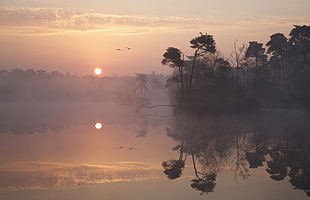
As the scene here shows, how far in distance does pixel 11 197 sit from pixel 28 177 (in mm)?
2918

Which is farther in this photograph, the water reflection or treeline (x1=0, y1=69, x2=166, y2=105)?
treeline (x1=0, y1=69, x2=166, y2=105)

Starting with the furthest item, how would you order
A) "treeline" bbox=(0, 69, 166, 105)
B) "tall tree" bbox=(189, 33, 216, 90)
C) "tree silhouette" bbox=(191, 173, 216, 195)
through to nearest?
"treeline" bbox=(0, 69, 166, 105), "tall tree" bbox=(189, 33, 216, 90), "tree silhouette" bbox=(191, 173, 216, 195)

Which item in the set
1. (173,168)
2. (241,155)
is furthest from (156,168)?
(241,155)

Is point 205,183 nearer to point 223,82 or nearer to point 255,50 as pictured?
point 223,82

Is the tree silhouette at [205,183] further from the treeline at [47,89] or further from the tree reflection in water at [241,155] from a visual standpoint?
the treeline at [47,89]

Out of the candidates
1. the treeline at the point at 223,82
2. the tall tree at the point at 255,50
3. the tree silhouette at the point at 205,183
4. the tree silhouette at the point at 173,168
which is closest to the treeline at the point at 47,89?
the tall tree at the point at 255,50

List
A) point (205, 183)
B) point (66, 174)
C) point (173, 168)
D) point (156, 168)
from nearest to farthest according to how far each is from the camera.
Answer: point (205, 183) → point (66, 174) → point (156, 168) → point (173, 168)

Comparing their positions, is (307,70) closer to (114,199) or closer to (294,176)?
(294,176)

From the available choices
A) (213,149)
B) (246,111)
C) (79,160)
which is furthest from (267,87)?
(79,160)

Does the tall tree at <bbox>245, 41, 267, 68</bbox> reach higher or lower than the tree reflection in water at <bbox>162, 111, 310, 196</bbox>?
higher

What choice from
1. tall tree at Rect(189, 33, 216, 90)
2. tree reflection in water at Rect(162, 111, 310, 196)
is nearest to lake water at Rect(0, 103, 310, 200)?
tree reflection in water at Rect(162, 111, 310, 196)

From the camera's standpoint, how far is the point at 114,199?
39.0 ft

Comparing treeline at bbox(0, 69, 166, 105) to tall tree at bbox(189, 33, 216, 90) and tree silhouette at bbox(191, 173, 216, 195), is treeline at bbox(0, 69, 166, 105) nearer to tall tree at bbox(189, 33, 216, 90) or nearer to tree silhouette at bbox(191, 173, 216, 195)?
tall tree at bbox(189, 33, 216, 90)

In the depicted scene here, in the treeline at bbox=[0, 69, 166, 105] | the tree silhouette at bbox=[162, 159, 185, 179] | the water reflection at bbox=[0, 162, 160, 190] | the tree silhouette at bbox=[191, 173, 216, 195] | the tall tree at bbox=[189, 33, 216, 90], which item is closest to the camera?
the tree silhouette at bbox=[191, 173, 216, 195]
